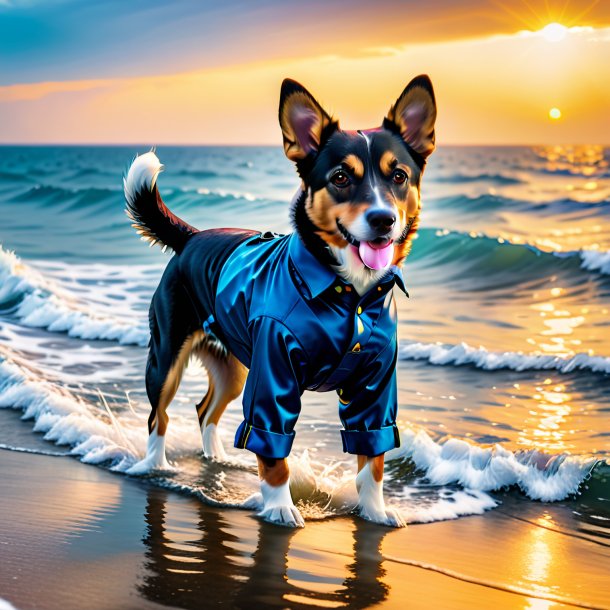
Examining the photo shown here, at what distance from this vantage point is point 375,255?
13.1 feet

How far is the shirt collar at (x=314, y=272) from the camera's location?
4148mm

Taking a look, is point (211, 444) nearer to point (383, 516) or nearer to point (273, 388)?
point (383, 516)

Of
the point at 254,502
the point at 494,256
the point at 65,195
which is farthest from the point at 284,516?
the point at 65,195

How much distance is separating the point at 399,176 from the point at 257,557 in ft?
5.70

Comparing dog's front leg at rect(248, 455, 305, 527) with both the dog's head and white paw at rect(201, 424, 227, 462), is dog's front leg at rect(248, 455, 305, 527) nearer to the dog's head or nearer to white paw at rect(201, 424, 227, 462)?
the dog's head

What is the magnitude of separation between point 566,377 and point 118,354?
414 cm

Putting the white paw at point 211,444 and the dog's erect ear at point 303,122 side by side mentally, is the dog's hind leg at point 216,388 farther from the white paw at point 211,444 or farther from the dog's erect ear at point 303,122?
the dog's erect ear at point 303,122

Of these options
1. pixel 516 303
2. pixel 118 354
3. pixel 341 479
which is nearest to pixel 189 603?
pixel 341 479

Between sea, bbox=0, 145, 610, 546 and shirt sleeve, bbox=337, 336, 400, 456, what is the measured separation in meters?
0.46

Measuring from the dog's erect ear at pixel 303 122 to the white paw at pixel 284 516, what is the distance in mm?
1647

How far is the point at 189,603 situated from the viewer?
347cm

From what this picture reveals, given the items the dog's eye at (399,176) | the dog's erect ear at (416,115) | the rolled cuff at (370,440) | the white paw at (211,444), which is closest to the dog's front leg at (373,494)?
the rolled cuff at (370,440)

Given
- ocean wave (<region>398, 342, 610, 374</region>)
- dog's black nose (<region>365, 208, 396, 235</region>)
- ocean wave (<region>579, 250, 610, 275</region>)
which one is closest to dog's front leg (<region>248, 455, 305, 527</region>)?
dog's black nose (<region>365, 208, 396, 235</region>)

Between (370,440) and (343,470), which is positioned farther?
(343,470)
